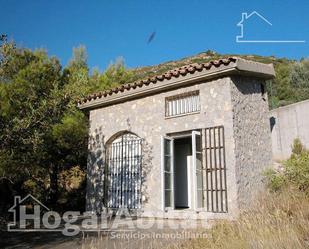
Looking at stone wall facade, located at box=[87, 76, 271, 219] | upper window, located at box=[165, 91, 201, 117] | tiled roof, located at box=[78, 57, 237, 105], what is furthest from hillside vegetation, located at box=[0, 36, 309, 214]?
upper window, located at box=[165, 91, 201, 117]

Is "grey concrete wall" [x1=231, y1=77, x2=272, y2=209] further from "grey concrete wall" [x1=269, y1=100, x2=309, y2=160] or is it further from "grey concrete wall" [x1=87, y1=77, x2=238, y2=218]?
"grey concrete wall" [x1=269, y1=100, x2=309, y2=160]

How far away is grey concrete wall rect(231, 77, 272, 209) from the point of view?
27.8 feet

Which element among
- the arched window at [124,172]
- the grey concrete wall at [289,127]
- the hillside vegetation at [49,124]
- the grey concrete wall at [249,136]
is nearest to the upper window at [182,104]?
the grey concrete wall at [249,136]

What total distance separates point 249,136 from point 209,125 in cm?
104

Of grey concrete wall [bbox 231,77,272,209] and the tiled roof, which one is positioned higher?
the tiled roof

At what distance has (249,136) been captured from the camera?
8.97 m

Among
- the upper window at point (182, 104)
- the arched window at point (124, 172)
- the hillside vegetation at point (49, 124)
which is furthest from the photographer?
the arched window at point (124, 172)

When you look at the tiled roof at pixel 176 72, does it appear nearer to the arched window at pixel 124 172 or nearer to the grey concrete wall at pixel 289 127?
the arched window at pixel 124 172

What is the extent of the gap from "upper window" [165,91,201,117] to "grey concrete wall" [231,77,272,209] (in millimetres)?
1050

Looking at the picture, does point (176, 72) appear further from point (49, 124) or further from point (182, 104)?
point (49, 124)

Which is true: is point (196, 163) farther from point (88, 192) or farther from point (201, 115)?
point (88, 192)

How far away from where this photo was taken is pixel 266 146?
9383 mm

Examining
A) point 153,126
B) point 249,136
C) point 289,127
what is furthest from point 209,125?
point 289,127

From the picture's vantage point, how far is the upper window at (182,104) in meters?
9.38
